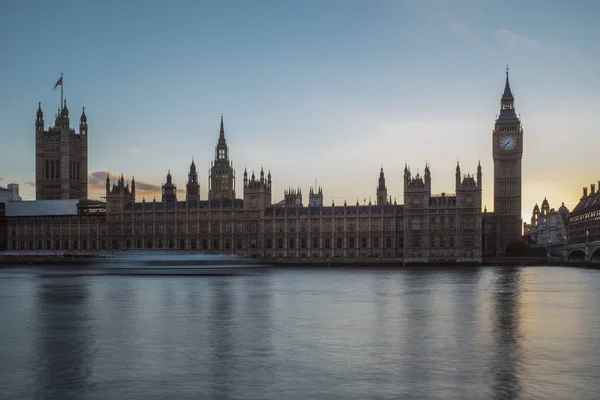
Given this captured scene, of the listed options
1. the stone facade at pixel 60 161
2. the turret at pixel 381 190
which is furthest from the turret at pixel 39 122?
the turret at pixel 381 190

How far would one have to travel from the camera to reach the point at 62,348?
23.4 meters

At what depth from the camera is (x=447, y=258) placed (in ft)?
393

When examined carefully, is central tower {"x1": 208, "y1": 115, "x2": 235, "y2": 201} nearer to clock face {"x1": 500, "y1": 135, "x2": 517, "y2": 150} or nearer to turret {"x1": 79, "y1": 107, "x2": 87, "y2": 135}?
turret {"x1": 79, "y1": 107, "x2": 87, "y2": 135}

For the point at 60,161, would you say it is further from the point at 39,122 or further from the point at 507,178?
the point at 507,178

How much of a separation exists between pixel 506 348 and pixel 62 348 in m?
14.1

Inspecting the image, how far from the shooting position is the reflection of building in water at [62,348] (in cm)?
1778

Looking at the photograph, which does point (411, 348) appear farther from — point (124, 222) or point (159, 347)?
point (124, 222)

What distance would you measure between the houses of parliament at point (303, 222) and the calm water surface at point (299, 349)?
80.9m

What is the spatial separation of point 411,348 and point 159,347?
8.03 meters

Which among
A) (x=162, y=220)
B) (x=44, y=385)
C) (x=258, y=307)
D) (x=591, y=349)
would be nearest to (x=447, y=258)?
(x=162, y=220)

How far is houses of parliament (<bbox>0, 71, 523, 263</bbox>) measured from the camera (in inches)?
4776

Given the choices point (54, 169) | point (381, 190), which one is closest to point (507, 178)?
point (381, 190)

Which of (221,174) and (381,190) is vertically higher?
(221,174)

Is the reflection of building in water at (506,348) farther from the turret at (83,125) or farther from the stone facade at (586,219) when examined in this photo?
the turret at (83,125)
